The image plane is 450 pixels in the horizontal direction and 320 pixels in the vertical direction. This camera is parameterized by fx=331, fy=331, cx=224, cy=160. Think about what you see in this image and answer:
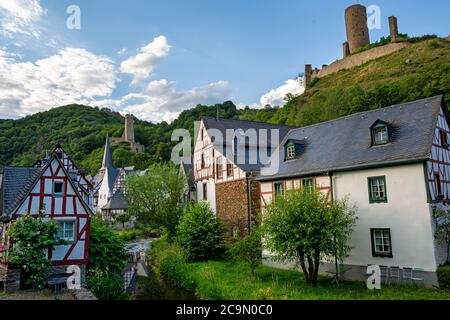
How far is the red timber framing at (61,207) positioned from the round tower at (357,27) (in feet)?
247

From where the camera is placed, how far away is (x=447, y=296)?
1063 centimetres

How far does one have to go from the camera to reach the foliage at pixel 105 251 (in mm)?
15414

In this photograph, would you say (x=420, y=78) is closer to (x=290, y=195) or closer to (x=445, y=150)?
(x=445, y=150)

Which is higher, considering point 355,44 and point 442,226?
point 355,44

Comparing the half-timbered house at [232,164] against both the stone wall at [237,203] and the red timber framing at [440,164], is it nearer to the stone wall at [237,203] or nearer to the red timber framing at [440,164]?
the stone wall at [237,203]

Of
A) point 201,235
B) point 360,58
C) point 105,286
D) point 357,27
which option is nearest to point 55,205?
point 105,286

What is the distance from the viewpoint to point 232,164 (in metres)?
21.7

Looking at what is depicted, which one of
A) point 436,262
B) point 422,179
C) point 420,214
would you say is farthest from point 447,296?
point 422,179

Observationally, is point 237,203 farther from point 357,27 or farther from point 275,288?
point 357,27

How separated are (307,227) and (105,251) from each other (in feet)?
31.1

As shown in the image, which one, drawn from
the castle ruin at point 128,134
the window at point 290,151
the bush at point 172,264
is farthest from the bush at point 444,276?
the castle ruin at point 128,134

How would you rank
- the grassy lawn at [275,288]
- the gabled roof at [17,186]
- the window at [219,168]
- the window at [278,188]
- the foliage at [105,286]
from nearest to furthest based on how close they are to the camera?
the grassy lawn at [275,288], the foliage at [105,286], the gabled roof at [17,186], the window at [278,188], the window at [219,168]
